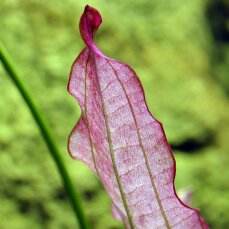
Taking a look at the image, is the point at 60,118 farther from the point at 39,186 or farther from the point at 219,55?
the point at 219,55

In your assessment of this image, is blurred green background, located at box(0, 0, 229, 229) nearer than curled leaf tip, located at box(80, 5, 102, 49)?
No

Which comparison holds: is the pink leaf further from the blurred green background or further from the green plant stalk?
the blurred green background

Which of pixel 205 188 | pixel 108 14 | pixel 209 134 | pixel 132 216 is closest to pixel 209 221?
pixel 205 188

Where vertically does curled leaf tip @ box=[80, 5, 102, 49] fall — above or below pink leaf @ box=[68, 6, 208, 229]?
above

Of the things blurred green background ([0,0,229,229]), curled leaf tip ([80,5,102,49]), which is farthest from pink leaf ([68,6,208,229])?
blurred green background ([0,0,229,229])

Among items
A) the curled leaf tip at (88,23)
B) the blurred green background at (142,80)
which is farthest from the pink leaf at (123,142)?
the blurred green background at (142,80)

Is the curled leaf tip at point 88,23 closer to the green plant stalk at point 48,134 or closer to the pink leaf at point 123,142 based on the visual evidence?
the pink leaf at point 123,142

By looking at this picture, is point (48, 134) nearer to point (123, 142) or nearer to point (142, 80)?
point (123, 142)
